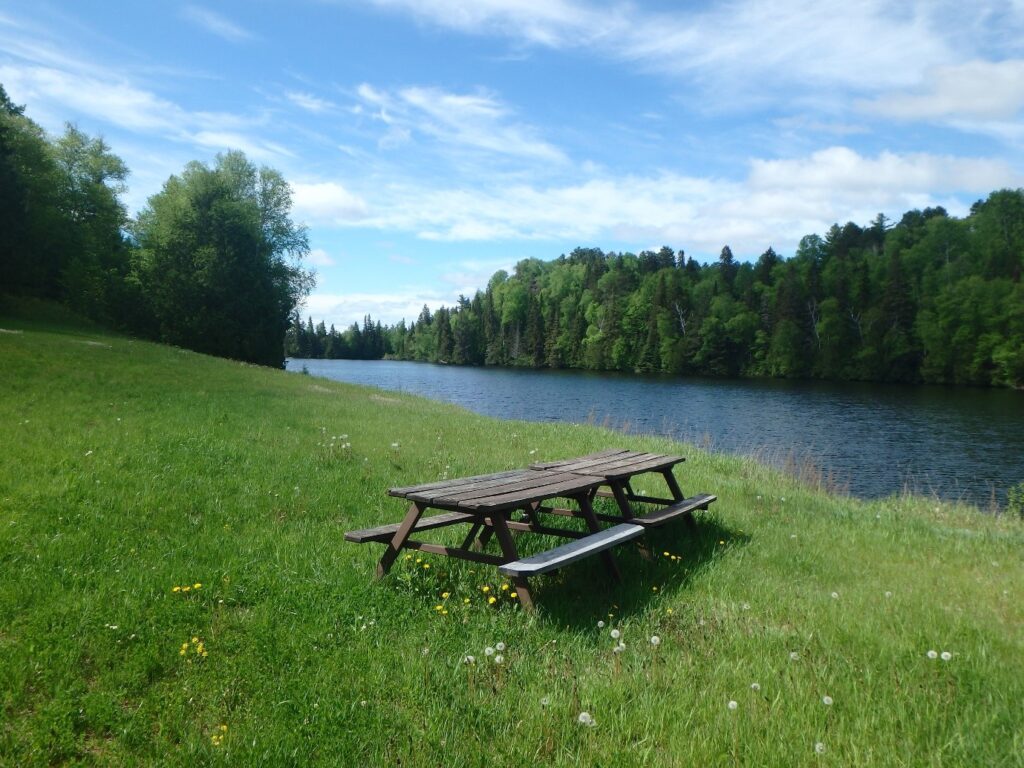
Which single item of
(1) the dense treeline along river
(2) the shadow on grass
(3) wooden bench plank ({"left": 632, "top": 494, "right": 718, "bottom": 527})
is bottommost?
(1) the dense treeline along river

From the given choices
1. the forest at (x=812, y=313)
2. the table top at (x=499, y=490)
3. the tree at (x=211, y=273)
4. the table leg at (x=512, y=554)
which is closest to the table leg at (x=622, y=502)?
the table top at (x=499, y=490)

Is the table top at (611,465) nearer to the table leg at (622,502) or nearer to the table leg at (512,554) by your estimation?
the table leg at (622,502)

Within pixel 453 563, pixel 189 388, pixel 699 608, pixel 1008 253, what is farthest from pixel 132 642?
pixel 1008 253

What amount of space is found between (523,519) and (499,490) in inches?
91.5

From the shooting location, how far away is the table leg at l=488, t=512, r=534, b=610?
16.6ft

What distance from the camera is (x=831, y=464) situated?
23.9m

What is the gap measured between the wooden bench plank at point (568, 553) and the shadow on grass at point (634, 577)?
39 centimetres

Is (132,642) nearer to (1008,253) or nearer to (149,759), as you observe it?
(149,759)

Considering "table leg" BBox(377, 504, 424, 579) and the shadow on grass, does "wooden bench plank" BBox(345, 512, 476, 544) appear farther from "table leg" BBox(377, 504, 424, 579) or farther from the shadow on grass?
the shadow on grass

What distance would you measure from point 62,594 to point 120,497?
8.03 ft

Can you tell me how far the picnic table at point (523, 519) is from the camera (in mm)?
5230

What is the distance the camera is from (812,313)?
91250 mm

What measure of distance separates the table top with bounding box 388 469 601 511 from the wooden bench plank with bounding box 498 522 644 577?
0.45 m

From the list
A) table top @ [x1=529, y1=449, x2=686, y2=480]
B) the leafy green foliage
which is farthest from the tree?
the leafy green foliage
